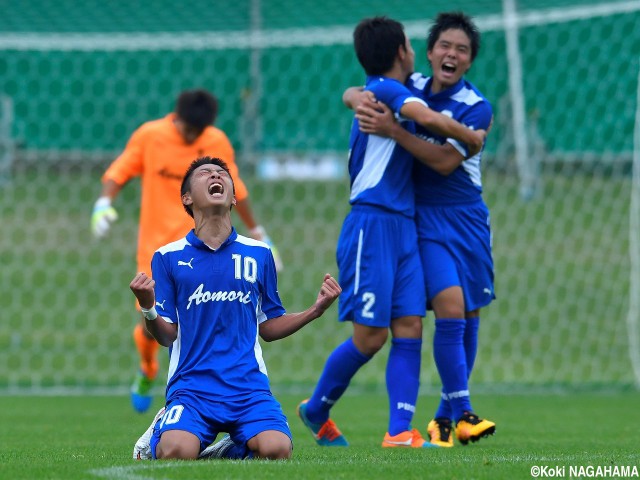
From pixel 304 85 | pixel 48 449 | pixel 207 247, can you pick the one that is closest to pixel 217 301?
pixel 207 247

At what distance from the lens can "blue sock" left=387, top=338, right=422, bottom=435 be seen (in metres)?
5.90

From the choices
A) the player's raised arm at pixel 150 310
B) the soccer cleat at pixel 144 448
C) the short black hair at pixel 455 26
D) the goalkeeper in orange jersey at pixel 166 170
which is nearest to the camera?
the player's raised arm at pixel 150 310

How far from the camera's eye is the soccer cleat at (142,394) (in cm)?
833

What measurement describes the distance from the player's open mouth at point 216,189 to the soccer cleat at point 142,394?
3603 millimetres

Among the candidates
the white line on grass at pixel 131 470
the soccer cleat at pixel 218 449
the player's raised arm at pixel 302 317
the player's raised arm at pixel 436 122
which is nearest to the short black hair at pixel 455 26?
the player's raised arm at pixel 436 122

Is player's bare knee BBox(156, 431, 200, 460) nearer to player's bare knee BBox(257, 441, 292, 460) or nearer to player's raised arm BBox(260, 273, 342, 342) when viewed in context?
player's bare knee BBox(257, 441, 292, 460)

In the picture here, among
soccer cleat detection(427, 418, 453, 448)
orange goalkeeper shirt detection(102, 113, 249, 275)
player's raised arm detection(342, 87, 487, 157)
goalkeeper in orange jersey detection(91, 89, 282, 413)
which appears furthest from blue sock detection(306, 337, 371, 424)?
orange goalkeeper shirt detection(102, 113, 249, 275)

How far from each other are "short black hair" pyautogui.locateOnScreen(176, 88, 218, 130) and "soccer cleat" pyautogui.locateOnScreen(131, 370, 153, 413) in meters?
1.76

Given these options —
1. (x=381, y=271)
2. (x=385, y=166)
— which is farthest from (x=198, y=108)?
(x=381, y=271)

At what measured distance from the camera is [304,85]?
40.8 ft

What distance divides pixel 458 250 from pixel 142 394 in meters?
3.02

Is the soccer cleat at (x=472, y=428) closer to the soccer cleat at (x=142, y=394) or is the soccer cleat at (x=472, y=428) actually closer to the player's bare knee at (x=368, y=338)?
the player's bare knee at (x=368, y=338)

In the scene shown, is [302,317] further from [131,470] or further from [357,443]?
[357,443]

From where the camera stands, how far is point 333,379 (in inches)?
245
